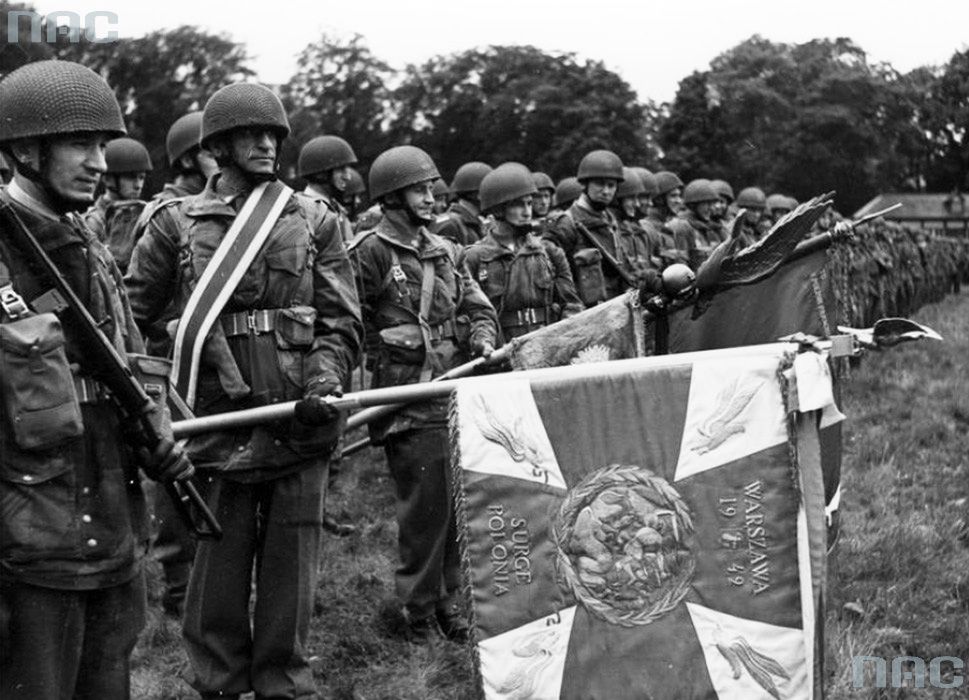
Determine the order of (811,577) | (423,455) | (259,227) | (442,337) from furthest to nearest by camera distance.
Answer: (442,337)
(423,455)
(259,227)
(811,577)

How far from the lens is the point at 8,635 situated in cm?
378

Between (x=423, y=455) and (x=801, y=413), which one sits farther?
(x=423, y=455)

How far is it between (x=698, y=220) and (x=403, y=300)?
10.9 m

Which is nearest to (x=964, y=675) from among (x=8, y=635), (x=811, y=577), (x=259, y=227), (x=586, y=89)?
(x=811, y=577)

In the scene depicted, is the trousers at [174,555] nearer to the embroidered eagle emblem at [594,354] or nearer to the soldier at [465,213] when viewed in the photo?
the embroidered eagle emblem at [594,354]

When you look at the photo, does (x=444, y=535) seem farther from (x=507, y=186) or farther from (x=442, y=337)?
(x=507, y=186)

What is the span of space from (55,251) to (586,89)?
45867 millimetres

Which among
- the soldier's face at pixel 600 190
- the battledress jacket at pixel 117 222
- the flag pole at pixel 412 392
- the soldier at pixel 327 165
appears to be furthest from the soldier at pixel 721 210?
the flag pole at pixel 412 392

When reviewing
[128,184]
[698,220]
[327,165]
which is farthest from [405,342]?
[698,220]

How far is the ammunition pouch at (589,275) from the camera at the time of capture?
10.6 metres

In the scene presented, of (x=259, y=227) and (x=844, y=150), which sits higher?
(x=844, y=150)

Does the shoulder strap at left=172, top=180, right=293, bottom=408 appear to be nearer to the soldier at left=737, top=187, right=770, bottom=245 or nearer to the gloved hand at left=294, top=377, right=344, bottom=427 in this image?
the gloved hand at left=294, top=377, right=344, bottom=427

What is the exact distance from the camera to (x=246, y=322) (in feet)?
16.3

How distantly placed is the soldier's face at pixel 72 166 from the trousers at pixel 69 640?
113 centimetres
